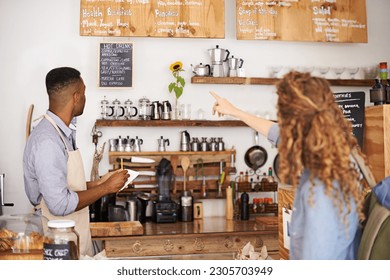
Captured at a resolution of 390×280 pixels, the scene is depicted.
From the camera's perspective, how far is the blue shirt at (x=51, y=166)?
77.5 inches

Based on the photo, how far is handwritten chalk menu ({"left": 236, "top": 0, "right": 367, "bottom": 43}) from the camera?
3.33m

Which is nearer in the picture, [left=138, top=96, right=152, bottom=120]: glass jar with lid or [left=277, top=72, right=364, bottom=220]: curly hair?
[left=277, top=72, right=364, bottom=220]: curly hair

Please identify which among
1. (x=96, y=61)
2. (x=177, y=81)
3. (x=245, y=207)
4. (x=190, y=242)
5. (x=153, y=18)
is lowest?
(x=190, y=242)

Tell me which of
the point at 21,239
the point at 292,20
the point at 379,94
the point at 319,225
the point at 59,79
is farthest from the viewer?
the point at 292,20

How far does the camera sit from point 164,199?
11.3 feet

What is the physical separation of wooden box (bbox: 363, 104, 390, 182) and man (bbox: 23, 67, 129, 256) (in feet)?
3.14

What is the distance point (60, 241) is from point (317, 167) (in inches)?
30.5

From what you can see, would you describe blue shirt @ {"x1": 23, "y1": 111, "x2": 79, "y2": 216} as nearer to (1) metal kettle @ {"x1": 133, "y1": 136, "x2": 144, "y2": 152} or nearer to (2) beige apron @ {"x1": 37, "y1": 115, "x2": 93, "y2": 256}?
(2) beige apron @ {"x1": 37, "y1": 115, "x2": 93, "y2": 256}

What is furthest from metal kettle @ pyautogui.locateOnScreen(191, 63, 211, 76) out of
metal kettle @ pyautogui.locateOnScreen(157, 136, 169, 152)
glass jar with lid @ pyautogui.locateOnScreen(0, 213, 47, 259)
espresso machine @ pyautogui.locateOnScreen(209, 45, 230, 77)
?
glass jar with lid @ pyautogui.locateOnScreen(0, 213, 47, 259)

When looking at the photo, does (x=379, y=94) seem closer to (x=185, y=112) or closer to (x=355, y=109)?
(x=355, y=109)

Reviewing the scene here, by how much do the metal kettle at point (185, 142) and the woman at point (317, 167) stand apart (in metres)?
2.23

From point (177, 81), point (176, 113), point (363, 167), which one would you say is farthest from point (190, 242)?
point (363, 167)

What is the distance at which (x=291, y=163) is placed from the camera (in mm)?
1293
